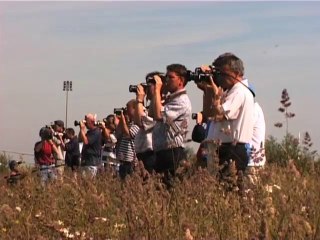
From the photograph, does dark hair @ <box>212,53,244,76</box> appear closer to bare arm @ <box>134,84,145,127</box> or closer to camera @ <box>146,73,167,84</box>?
camera @ <box>146,73,167,84</box>

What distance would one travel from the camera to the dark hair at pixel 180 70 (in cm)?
682

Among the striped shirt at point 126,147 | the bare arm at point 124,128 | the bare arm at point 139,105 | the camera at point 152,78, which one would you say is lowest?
the striped shirt at point 126,147

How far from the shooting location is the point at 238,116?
19.5ft

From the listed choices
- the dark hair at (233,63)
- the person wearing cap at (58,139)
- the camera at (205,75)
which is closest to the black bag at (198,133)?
the camera at (205,75)

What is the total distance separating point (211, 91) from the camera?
6152 mm

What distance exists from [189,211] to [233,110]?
1.48m

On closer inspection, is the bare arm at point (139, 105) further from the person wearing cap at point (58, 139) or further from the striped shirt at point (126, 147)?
the person wearing cap at point (58, 139)

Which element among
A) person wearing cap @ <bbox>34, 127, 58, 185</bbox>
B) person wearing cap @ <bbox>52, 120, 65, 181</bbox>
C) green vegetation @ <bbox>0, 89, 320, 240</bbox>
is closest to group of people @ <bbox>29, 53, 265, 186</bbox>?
green vegetation @ <bbox>0, 89, 320, 240</bbox>

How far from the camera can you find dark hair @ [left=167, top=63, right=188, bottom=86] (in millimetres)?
6824

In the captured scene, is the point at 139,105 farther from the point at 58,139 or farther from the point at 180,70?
the point at 58,139

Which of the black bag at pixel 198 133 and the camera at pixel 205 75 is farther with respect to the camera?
the black bag at pixel 198 133

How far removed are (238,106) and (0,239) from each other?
2151 mm

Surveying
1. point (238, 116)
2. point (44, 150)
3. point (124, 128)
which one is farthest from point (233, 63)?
point (44, 150)

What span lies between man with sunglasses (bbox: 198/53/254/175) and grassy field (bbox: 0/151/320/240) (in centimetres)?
96
